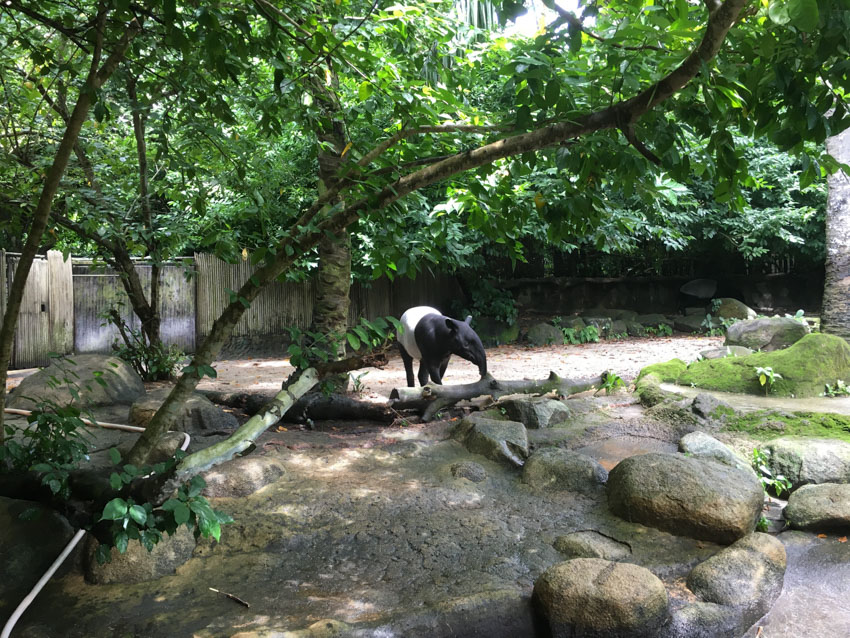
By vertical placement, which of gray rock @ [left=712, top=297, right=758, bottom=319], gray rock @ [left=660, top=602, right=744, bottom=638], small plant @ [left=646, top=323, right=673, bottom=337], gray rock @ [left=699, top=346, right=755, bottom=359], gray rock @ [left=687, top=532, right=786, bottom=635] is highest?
gray rock @ [left=712, top=297, right=758, bottom=319]

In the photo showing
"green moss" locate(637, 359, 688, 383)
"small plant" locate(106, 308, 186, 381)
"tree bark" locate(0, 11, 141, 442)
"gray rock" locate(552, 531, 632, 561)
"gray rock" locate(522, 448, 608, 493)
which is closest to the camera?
"tree bark" locate(0, 11, 141, 442)

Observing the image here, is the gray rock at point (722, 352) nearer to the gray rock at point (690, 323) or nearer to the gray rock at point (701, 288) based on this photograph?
the gray rock at point (690, 323)

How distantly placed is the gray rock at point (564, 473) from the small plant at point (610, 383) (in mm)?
2481

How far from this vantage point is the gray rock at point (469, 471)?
4.25 meters

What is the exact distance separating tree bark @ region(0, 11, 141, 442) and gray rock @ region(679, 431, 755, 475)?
4.25 m

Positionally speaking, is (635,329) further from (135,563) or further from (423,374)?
(135,563)

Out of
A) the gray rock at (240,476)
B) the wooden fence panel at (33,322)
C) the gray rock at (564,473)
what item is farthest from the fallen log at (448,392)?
the wooden fence panel at (33,322)

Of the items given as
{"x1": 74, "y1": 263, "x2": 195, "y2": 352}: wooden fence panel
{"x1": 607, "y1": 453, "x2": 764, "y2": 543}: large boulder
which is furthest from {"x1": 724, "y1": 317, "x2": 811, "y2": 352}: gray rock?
{"x1": 74, "y1": 263, "x2": 195, "y2": 352}: wooden fence panel

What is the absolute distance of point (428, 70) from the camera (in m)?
3.78

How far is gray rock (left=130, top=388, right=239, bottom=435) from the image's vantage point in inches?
192

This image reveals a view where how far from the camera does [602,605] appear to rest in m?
2.61

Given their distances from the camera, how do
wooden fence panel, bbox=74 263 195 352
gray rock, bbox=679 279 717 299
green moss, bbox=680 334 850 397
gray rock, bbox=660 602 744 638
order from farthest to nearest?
gray rock, bbox=679 279 717 299 → wooden fence panel, bbox=74 263 195 352 → green moss, bbox=680 334 850 397 → gray rock, bbox=660 602 744 638

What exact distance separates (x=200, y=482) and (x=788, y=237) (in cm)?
1326

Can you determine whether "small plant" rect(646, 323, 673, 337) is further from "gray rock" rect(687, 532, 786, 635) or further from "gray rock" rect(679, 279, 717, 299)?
"gray rock" rect(687, 532, 786, 635)
